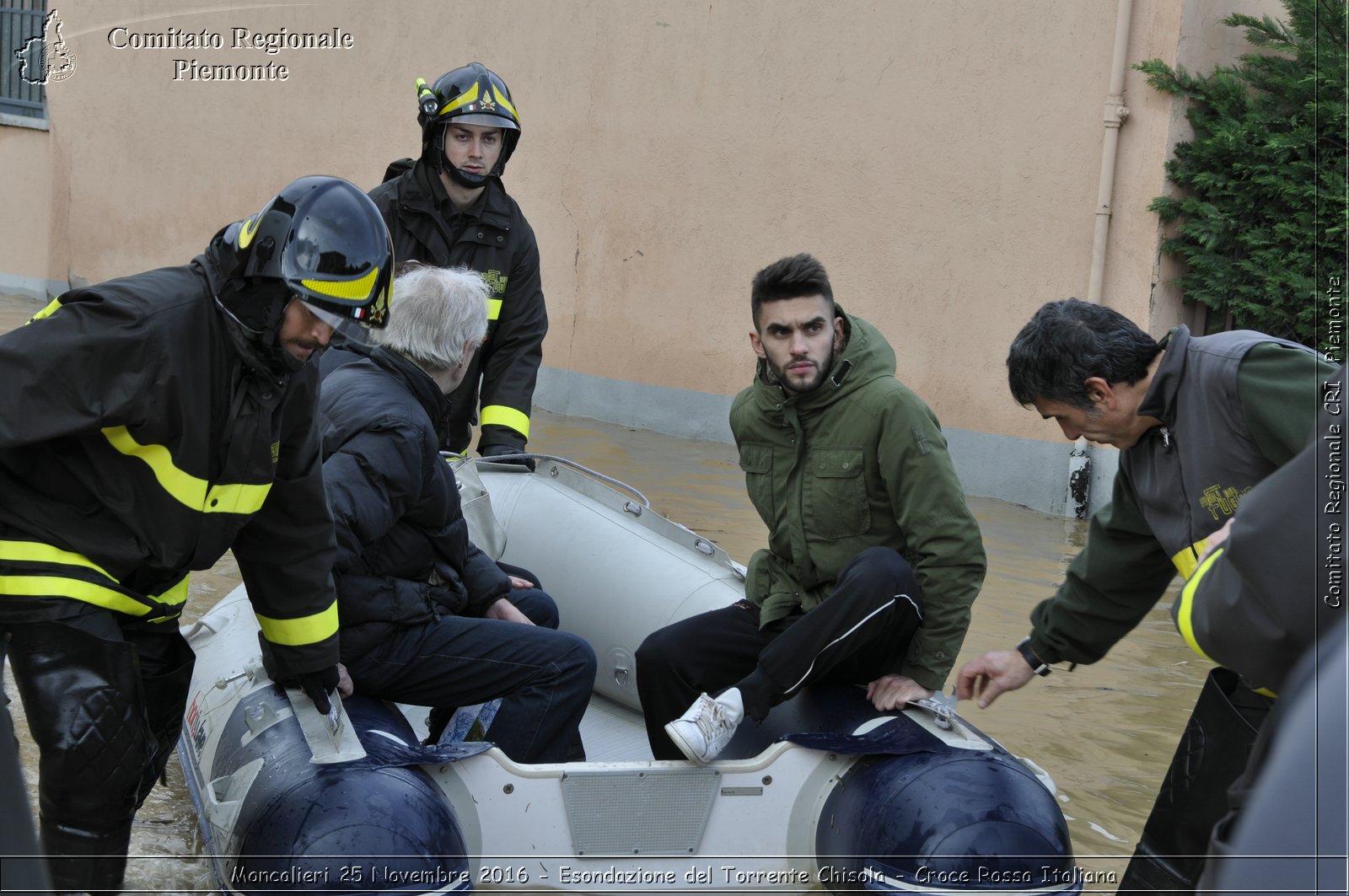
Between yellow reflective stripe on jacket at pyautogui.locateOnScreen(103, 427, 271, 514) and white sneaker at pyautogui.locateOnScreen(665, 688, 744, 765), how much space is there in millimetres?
1091

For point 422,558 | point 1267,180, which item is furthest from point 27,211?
point 422,558

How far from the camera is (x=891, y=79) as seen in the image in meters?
9.05

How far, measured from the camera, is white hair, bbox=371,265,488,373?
3598 millimetres

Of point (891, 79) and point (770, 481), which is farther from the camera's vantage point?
point (891, 79)

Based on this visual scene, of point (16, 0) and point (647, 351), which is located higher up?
point (16, 0)

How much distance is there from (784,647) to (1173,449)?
3.40 ft

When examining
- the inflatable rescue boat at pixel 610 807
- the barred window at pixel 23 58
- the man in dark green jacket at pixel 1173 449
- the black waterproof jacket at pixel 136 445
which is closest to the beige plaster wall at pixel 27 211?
the barred window at pixel 23 58

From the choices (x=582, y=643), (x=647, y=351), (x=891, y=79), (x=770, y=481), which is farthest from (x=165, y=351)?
(x=647, y=351)

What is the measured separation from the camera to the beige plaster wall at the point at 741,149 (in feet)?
27.2

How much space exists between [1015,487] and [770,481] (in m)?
5.08

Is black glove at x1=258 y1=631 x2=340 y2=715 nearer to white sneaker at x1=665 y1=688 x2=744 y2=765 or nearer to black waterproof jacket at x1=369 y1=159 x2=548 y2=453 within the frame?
white sneaker at x1=665 y1=688 x2=744 y2=765

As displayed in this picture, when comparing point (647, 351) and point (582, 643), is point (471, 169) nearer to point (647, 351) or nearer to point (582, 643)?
point (582, 643)

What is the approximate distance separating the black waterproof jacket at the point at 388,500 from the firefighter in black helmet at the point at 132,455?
336 mm

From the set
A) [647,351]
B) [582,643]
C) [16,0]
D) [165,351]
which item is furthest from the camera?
[16,0]
